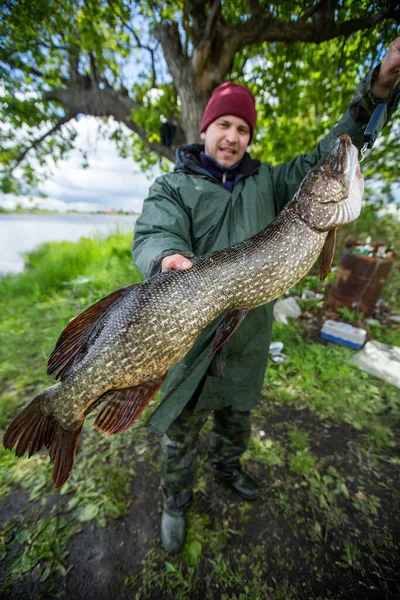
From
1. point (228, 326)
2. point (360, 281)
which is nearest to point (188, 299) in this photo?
point (228, 326)

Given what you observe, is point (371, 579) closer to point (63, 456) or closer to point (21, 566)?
point (63, 456)

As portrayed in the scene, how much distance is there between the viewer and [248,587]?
1.66 metres

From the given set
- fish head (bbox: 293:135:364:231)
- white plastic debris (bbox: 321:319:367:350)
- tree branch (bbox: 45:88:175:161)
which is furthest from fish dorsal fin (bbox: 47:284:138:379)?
tree branch (bbox: 45:88:175:161)

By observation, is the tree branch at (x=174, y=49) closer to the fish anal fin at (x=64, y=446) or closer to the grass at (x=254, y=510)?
the grass at (x=254, y=510)

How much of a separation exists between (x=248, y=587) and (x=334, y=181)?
2.64 m

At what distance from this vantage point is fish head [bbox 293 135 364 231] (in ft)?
5.10

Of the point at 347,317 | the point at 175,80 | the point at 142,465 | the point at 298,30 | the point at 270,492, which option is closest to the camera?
the point at 270,492

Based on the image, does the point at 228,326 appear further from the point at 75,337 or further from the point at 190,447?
the point at 190,447

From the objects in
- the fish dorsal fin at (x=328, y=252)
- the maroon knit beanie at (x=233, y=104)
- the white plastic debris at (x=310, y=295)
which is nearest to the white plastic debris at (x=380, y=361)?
the white plastic debris at (x=310, y=295)

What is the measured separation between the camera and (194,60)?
12.0ft

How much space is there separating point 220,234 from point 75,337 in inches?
44.2

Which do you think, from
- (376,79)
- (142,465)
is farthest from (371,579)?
(376,79)

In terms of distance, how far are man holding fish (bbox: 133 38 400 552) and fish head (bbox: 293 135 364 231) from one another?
0.50 feet

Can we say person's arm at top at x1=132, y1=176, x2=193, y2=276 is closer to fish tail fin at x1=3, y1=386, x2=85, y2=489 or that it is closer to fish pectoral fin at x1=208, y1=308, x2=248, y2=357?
fish pectoral fin at x1=208, y1=308, x2=248, y2=357
